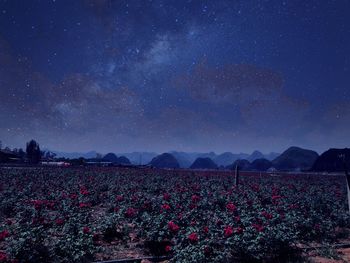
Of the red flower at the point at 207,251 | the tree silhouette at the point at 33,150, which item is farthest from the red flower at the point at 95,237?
the tree silhouette at the point at 33,150

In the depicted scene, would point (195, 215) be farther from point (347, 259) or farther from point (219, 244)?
point (347, 259)

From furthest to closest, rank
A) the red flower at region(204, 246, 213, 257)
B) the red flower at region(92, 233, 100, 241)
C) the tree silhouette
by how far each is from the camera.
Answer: the tree silhouette < the red flower at region(92, 233, 100, 241) < the red flower at region(204, 246, 213, 257)

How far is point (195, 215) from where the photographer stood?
9.15 meters

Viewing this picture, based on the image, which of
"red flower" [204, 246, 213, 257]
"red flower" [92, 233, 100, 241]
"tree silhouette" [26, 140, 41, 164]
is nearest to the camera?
"red flower" [204, 246, 213, 257]

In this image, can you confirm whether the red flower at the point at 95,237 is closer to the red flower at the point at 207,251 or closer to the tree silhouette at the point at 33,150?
the red flower at the point at 207,251

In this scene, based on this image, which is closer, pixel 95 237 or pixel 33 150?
pixel 95 237

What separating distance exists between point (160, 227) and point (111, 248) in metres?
1.44

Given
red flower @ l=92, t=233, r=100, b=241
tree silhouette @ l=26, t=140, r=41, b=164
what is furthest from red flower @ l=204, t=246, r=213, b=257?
tree silhouette @ l=26, t=140, r=41, b=164

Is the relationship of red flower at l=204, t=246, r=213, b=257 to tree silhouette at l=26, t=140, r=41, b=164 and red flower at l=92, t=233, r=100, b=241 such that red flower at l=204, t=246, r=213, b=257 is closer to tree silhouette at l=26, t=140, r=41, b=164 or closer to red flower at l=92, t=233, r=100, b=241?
red flower at l=92, t=233, r=100, b=241

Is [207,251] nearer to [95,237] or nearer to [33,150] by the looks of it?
[95,237]

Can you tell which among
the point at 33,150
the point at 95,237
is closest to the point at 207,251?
the point at 95,237

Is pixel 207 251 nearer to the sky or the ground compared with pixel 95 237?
nearer to the sky

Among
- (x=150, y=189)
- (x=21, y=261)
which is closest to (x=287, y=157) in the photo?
(x=150, y=189)

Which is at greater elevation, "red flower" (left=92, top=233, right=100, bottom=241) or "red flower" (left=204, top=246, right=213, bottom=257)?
"red flower" (left=204, top=246, right=213, bottom=257)
